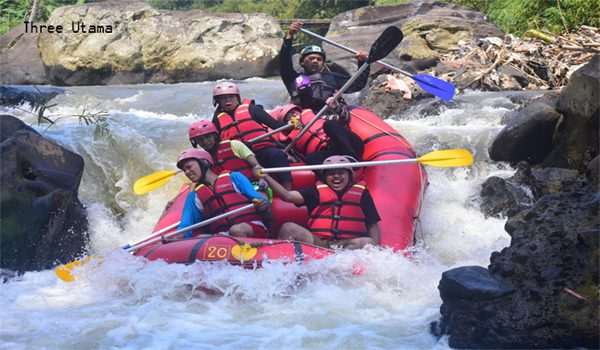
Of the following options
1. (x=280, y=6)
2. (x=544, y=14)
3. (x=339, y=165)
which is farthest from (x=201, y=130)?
(x=280, y=6)

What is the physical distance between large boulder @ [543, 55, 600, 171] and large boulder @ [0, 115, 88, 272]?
3.85m

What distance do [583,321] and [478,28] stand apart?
9.80 meters

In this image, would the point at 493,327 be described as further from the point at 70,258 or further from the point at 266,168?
the point at 70,258

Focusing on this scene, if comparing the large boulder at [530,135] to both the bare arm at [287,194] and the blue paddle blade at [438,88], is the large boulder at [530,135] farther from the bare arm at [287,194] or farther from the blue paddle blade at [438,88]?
the bare arm at [287,194]

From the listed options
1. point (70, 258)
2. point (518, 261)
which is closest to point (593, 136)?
point (518, 261)

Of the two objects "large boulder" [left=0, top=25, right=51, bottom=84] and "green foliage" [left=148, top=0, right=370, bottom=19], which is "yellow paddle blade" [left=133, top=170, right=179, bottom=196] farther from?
"green foliage" [left=148, top=0, right=370, bottom=19]

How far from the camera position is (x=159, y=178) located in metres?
5.75

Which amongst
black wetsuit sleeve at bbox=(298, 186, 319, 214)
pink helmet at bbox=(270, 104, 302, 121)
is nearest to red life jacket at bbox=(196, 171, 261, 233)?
black wetsuit sleeve at bbox=(298, 186, 319, 214)

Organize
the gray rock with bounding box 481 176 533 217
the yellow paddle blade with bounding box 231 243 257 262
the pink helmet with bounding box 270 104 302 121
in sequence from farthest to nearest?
the gray rock with bounding box 481 176 533 217, the pink helmet with bounding box 270 104 302 121, the yellow paddle blade with bounding box 231 243 257 262

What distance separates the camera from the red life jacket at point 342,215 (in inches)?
189

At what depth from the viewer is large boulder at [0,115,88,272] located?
5395mm

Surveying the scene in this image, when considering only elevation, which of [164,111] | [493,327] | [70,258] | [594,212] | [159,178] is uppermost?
[594,212]

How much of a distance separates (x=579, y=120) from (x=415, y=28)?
21.5 feet

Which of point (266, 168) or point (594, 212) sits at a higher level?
point (594, 212)
